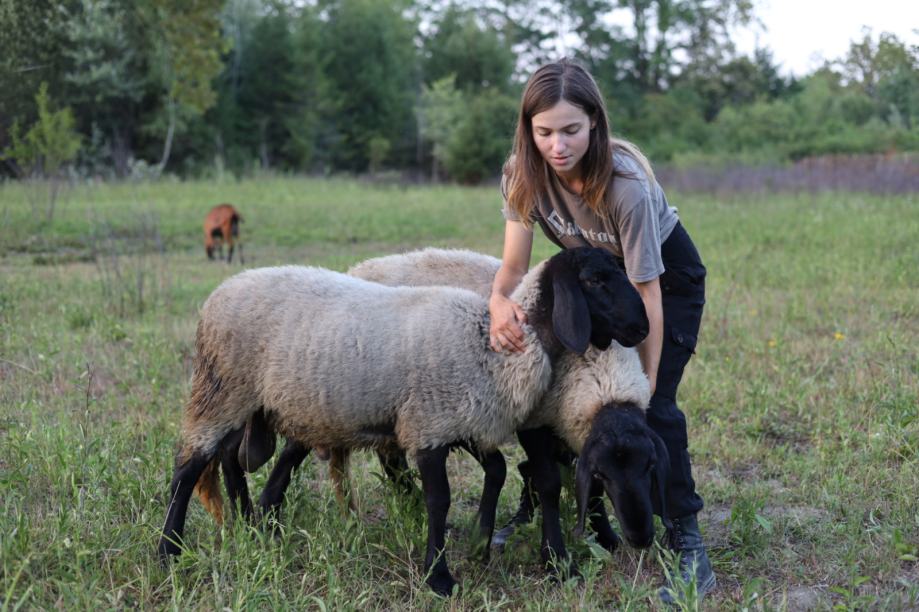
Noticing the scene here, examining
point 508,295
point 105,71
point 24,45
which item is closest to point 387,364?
point 508,295

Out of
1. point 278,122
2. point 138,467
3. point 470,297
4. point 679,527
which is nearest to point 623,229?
point 470,297

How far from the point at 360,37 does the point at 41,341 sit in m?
45.1

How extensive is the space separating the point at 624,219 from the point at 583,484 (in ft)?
3.59

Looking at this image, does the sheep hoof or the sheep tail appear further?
the sheep tail

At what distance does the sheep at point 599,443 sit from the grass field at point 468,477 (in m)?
0.18

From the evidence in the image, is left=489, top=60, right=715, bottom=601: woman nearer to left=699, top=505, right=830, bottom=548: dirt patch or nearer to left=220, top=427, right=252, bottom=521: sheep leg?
left=699, top=505, right=830, bottom=548: dirt patch

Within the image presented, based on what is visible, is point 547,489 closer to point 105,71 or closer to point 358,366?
point 358,366

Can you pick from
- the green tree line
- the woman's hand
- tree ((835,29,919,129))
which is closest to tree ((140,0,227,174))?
the green tree line

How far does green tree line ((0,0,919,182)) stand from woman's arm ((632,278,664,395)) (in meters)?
5.56

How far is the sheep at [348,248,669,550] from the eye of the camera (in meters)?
3.37

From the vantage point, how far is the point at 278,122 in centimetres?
Result: 4294

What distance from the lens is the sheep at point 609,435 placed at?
3373 millimetres

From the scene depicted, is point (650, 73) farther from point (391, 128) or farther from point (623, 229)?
point (623, 229)

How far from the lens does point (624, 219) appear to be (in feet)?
11.8
